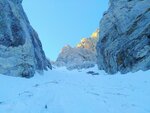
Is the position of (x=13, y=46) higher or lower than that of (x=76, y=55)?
lower

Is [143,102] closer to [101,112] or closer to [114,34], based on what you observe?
[101,112]

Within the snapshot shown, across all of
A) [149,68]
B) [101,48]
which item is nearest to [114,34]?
[101,48]

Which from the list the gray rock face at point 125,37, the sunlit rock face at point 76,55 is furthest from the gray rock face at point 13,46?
the sunlit rock face at point 76,55

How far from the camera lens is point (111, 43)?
33.7m

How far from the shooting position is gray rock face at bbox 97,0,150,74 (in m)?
26.6

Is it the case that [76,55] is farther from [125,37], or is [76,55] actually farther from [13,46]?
[13,46]

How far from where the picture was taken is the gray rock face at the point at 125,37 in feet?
87.1

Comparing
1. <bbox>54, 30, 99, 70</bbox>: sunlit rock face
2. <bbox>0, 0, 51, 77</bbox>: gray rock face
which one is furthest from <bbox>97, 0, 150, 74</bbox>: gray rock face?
<bbox>54, 30, 99, 70</bbox>: sunlit rock face

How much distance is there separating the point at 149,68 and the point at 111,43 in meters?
11.8

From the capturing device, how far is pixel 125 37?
99.7 ft

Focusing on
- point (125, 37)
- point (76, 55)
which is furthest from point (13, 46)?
point (76, 55)

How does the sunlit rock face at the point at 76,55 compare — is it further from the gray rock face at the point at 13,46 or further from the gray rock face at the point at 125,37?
the gray rock face at the point at 13,46

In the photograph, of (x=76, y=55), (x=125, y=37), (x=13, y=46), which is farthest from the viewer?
(x=76, y=55)

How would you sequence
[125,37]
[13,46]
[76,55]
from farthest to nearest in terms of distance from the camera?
[76,55] < [125,37] < [13,46]
